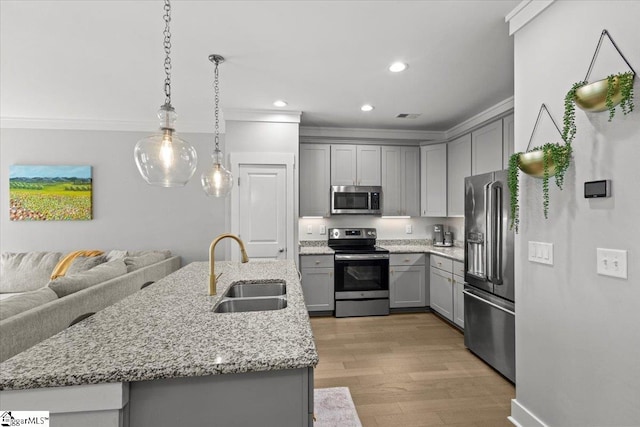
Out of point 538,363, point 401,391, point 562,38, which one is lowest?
point 401,391

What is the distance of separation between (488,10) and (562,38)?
1.57 feet

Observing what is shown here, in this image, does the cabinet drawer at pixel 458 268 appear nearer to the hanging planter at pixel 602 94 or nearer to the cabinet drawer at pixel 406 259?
the cabinet drawer at pixel 406 259

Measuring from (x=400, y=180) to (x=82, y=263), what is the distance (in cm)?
408

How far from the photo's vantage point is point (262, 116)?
144 inches

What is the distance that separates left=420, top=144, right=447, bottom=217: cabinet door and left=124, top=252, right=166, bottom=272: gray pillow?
141 inches

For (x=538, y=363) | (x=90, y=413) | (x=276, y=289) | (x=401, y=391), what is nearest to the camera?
(x=90, y=413)

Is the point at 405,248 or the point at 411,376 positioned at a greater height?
the point at 405,248

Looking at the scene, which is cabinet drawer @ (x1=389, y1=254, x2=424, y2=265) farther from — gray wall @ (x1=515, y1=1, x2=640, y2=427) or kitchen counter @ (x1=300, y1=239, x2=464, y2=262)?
gray wall @ (x1=515, y1=1, x2=640, y2=427)

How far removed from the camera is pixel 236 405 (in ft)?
3.10

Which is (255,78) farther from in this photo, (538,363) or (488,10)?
(538,363)

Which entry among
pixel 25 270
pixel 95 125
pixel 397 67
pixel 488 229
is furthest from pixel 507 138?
pixel 25 270

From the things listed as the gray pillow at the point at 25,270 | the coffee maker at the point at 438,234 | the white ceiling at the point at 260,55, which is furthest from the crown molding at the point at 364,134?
the gray pillow at the point at 25,270

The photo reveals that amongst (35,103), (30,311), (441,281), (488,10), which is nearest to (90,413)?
(30,311)

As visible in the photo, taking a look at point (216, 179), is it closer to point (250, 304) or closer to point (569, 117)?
point (250, 304)
